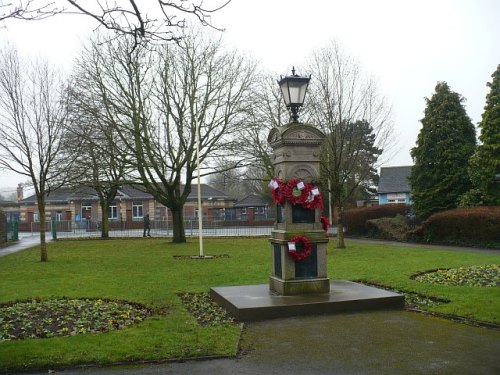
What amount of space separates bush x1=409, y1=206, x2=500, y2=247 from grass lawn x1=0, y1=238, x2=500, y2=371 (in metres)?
4.84

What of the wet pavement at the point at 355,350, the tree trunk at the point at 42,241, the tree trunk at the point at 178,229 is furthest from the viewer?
the tree trunk at the point at 178,229

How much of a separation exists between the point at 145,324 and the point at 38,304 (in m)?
2.87

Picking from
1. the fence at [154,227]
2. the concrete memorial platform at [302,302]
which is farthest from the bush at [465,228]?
the fence at [154,227]

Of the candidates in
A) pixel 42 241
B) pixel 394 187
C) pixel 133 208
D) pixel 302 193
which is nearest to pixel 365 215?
pixel 42 241

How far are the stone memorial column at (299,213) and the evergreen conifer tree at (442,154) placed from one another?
2359 cm

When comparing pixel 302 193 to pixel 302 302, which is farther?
pixel 302 193

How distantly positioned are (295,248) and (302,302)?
1118 millimetres

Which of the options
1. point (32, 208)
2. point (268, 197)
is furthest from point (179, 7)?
point (32, 208)

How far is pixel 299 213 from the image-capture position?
9750mm

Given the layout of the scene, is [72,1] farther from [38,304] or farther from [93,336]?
[38,304]

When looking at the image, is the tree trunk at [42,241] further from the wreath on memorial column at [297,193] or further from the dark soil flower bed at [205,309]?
the wreath on memorial column at [297,193]

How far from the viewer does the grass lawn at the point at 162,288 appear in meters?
6.30

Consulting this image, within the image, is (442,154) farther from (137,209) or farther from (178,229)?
(137,209)

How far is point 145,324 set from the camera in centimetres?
782
